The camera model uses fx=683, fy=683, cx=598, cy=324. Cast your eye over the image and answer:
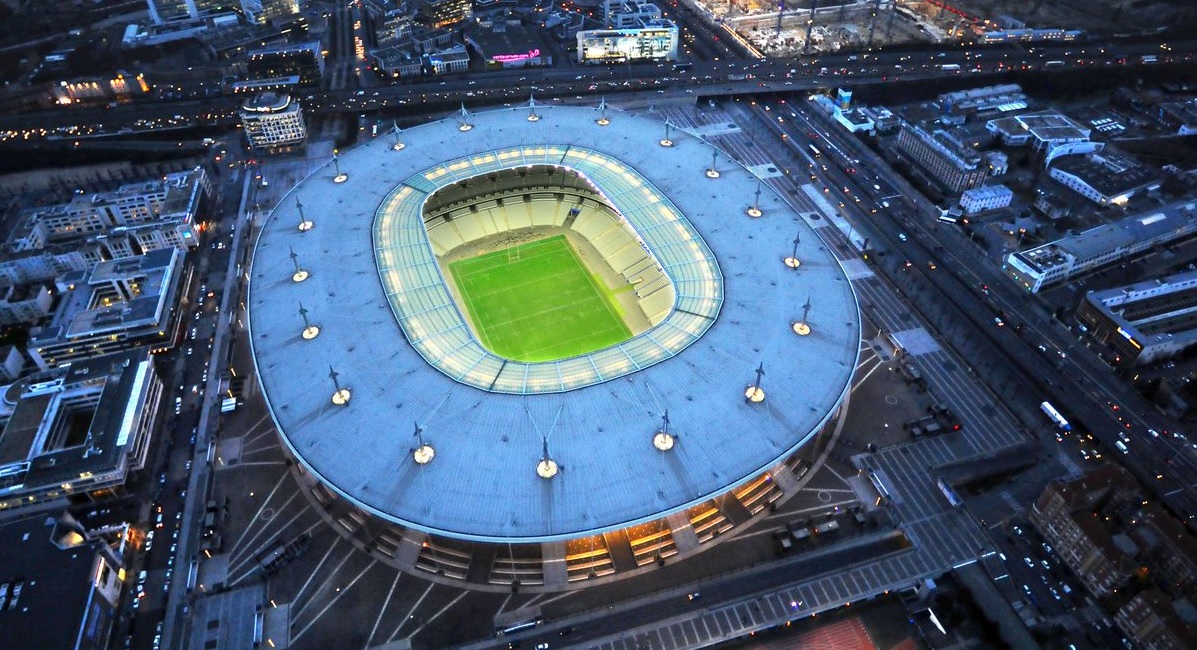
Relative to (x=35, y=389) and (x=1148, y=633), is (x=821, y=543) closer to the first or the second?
(x=1148, y=633)

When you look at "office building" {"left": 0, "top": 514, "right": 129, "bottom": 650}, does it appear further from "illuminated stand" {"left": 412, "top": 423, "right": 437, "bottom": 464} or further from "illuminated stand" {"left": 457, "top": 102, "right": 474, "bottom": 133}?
"illuminated stand" {"left": 457, "top": 102, "right": 474, "bottom": 133}

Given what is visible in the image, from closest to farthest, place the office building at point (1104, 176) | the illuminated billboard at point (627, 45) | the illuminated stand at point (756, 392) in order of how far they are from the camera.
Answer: the illuminated stand at point (756, 392) → the office building at point (1104, 176) → the illuminated billboard at point (627, 45)

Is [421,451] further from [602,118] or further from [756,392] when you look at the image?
[602,118]

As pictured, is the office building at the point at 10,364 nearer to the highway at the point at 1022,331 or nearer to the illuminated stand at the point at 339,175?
the illuminated stand at the point at 339,175

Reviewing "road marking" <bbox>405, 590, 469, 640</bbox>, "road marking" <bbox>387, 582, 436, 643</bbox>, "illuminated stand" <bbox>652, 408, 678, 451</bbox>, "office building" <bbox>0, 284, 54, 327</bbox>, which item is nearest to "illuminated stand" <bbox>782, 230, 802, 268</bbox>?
"illuminated stand" <bbox>652, 408, 678, 451</bbox>

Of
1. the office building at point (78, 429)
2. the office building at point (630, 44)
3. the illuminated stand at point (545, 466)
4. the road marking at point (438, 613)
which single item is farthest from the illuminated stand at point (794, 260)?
the office building at point (630, 44)
